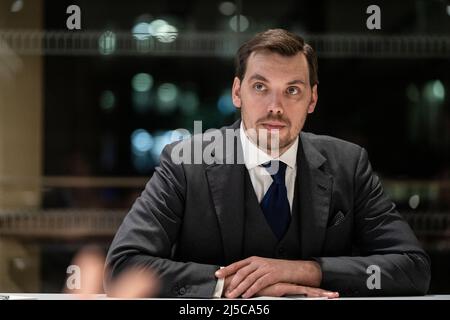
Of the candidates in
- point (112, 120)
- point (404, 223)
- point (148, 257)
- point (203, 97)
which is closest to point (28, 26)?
point (112, 120)

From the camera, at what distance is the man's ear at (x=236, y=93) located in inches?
63.6

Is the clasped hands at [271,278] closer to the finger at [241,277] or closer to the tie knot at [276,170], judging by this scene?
the finger at [241,277]

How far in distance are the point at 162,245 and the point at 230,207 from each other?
16cm

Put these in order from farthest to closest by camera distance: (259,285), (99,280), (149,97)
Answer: (149,97) < (99,280) < (259,285)

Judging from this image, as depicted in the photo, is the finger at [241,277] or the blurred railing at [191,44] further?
the blurred railing at [191,44]

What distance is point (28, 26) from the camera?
1.68m

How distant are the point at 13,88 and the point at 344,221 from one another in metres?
0.85

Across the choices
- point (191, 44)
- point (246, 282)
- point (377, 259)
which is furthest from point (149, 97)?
point (377, 259)

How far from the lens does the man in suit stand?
1.48 m

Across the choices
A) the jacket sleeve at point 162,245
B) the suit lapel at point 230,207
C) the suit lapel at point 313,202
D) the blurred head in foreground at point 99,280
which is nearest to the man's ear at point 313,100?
the suit lapel at point 313,202

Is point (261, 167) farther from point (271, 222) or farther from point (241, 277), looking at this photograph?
point (241, 277)

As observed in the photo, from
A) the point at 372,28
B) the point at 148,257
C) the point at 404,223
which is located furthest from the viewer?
the point at 372,28

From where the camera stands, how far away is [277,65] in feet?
4.94
